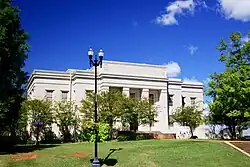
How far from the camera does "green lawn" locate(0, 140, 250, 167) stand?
22969 millimetres

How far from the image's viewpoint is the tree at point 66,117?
45531 millimetres

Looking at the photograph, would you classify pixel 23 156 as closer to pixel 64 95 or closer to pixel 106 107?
pixel 106 107

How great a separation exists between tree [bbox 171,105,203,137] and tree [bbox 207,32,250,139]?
8.72 metres

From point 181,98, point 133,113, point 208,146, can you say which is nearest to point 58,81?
point 133,113

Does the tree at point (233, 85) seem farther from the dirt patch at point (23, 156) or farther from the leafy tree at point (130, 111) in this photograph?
the dirt patch at point (23, 156)

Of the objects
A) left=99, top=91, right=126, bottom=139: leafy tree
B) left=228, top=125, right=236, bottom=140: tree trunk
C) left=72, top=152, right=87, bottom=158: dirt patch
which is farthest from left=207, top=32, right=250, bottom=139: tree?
left=72, top=152, right=87, bottom=158: dirt patch

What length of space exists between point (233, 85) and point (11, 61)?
20.4 m

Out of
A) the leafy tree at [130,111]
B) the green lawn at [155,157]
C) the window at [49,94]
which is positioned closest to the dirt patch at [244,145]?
the green lawn at [155,157]

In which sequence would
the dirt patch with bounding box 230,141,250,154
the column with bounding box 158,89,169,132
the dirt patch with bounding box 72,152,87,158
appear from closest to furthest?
1. the dirt patch with bounding box 72,152,87,158
2. the dirt patch with bounding box 230,141,250,154
3. the column with bounding box 158,89,169,132

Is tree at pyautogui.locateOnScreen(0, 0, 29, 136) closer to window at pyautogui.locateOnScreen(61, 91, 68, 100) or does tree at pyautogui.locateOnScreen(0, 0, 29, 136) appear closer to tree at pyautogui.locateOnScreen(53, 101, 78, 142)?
tree at pyautogui.locateOnScreen(53, 101, 78, 142)

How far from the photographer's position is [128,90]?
51.4 meters

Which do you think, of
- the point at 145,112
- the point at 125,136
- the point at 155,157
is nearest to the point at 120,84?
the point at 145,112

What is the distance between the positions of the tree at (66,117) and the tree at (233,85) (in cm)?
1696

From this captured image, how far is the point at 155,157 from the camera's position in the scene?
25.0 metres
